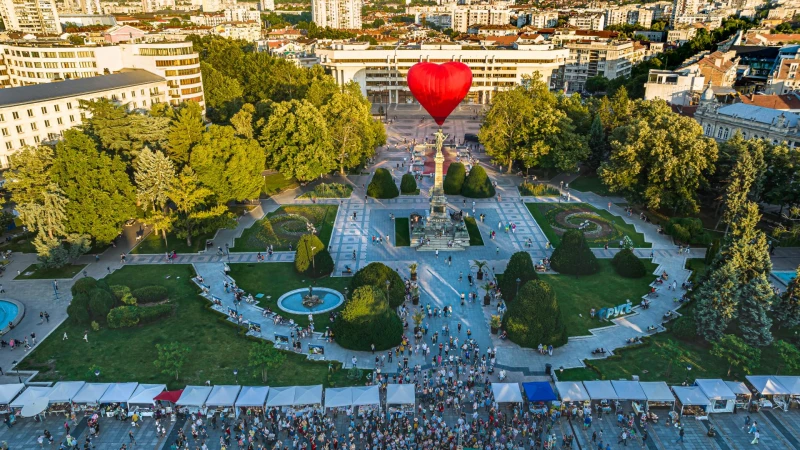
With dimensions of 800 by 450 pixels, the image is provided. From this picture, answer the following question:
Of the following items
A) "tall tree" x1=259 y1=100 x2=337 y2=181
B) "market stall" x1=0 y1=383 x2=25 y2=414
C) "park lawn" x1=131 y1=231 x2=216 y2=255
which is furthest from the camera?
"tall tree" x1=259 y1=100 x2=337 y2=181

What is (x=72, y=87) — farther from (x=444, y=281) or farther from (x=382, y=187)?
(x=444, y=281)

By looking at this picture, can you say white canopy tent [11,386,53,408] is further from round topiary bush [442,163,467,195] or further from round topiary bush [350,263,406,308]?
round topiary bush [442,163,467,195]

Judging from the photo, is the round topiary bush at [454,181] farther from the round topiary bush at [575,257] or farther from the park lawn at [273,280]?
the park lawn at [273,280]

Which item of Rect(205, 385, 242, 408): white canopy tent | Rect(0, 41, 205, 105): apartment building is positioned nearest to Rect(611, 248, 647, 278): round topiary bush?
Rect(205, 385, 242, 408): white canopy tent

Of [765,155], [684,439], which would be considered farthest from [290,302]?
[765,155]

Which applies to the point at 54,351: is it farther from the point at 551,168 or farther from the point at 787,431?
the point at 551,168

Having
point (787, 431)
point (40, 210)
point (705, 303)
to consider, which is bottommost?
point (787, 431)

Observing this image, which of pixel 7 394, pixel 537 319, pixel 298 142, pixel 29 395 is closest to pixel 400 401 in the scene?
pixel 537 319
